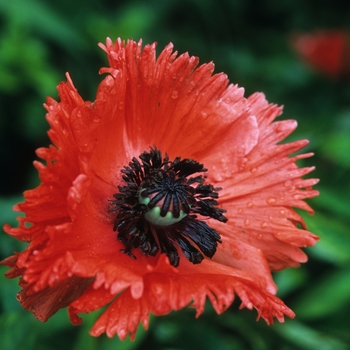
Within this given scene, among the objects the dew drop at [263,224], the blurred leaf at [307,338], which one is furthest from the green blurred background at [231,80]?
the dew drop at [263,224]

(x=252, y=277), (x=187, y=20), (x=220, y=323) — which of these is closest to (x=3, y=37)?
(x=187, y=20)

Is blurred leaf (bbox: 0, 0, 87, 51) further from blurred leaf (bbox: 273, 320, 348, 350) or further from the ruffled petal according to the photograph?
the ruffled petal

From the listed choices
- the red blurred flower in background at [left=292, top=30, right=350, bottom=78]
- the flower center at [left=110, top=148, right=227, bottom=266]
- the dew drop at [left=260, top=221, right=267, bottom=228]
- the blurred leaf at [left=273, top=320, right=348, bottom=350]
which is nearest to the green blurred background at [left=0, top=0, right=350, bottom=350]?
the blurred leaf at [left=273, top=320, right=348, bottom=350]

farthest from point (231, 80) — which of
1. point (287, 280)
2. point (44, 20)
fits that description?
point (287, 280)

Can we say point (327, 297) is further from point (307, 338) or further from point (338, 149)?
point (338, 149)

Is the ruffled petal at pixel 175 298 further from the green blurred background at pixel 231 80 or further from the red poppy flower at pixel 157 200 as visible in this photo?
the green blurred background at pixel 231 80
